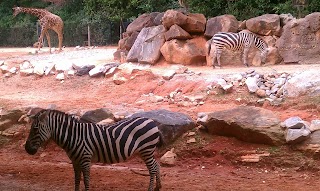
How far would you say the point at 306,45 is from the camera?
16672 millimetres

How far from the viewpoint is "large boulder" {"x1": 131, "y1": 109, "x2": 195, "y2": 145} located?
10.3 m

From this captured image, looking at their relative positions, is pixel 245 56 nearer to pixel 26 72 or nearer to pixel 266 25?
pixel 266 25

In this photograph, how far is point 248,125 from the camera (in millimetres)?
9812

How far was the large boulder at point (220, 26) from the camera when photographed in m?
17.9

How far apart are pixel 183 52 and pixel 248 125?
7724 millimetres

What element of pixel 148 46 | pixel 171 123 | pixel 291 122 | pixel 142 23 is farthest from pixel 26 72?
pixel 291 122

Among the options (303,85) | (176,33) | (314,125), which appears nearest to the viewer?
(314,125)

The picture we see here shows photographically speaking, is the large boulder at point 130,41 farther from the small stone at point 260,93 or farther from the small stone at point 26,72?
the small stone at point 260,93

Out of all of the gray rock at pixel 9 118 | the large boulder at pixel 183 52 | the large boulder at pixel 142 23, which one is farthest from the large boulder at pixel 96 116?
the large boulder at pixel 142 23

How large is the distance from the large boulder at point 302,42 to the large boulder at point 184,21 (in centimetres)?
284

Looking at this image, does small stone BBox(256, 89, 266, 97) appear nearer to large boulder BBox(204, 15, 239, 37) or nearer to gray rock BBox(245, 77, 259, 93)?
gray rock BBox(245, 77, 259, 93)

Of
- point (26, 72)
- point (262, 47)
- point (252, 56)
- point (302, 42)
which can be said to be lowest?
point (26, 72)

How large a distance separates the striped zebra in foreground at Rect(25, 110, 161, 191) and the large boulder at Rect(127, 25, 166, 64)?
10384 millimetres

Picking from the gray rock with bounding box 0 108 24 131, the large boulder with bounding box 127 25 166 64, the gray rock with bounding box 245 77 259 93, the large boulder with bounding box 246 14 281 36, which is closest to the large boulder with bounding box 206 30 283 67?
the large boulder with bounding box 246 14 281 36
